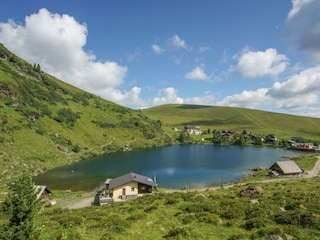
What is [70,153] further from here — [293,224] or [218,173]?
[293,224]

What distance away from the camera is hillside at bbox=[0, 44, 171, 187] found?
99188 mm

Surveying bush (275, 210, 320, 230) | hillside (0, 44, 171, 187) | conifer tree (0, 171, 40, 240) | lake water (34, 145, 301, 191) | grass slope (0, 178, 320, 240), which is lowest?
lake water (34, 145, 301, 191)

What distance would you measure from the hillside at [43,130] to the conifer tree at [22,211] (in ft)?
242

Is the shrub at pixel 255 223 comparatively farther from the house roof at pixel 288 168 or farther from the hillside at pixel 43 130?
the hillside at pixel 43 130

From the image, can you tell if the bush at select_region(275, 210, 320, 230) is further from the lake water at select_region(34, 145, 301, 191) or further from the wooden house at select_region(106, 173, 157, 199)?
the lake water at select_region(34, 145, 301, 191)

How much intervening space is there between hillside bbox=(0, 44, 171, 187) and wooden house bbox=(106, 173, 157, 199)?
44.2 meters

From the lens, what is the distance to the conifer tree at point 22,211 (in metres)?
14.6

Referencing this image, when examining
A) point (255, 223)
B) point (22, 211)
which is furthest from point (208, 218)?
point (22, 211)

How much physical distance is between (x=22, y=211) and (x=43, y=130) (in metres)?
126

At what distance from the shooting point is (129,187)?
58.5 metres

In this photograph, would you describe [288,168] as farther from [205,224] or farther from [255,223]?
[205,224]

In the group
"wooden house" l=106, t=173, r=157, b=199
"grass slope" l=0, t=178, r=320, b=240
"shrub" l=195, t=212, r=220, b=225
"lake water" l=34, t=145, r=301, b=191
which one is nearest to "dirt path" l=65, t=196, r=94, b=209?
"wooden house" l=106, t=173, r=157, b=199

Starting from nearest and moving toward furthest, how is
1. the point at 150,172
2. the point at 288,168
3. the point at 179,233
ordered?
the point at 179,233 < the point at 288,168 < the point at 150,172

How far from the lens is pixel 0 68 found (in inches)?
6407
